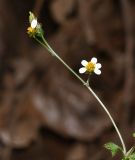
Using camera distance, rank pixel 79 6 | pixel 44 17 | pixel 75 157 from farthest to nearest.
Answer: pixel 44 17 < pixel 79 6 < pixel 75 157

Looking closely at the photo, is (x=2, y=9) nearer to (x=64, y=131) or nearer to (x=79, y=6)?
(x=79, y=6)

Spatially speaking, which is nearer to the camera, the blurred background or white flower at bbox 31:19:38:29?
white flower at bbox 31:19:38:29

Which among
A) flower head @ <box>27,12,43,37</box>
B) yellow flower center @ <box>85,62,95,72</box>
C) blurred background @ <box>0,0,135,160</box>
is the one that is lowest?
yellow flower center @ <box>85,62,95,72</box>

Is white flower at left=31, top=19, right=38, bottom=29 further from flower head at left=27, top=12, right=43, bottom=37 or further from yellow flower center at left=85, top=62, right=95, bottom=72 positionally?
yellow flower center at left=85, top=62, right=95, bottom=72

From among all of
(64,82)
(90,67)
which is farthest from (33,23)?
(64,82)

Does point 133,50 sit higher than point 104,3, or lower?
lower

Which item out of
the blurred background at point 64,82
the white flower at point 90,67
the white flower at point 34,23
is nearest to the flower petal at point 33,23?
the white flower at point 34,23

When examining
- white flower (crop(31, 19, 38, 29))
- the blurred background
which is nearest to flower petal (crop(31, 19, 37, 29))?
white flower (crop(31, 19, 38, 29))

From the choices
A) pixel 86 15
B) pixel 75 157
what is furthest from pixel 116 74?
pixel 75 157

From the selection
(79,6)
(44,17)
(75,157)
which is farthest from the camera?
(44,17)

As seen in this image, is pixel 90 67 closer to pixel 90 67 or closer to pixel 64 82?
pixel 90 67
